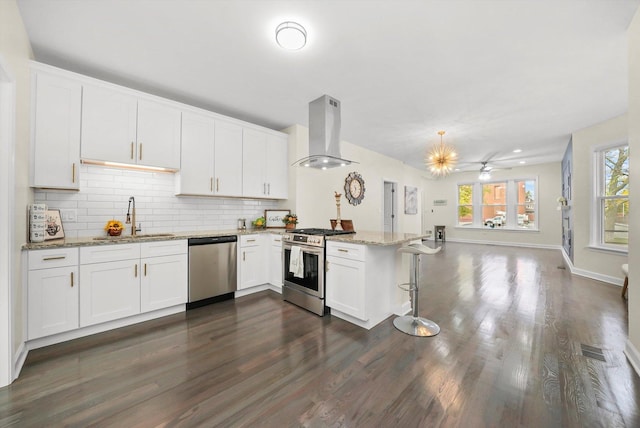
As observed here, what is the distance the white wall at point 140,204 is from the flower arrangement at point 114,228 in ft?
0.75

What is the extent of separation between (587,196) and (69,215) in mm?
7805

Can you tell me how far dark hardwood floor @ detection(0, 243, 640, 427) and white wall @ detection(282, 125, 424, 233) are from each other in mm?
1957

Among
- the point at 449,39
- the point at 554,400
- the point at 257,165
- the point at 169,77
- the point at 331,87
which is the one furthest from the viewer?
the point at 257,165

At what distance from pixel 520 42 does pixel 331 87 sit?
1867 mm

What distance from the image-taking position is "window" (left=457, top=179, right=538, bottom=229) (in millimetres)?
8148

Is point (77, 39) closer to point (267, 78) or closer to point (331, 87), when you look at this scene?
point (267, 78)

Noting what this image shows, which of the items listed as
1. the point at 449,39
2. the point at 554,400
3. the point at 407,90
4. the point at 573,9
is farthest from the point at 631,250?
the point at 407,90

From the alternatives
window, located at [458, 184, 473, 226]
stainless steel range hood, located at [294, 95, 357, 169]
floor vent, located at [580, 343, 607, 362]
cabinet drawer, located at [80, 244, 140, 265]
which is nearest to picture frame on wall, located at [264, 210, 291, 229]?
stainless steel range hood, located at [294, 95, 357, 169]

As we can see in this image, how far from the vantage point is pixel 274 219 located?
421cm

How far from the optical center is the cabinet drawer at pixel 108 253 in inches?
91.6

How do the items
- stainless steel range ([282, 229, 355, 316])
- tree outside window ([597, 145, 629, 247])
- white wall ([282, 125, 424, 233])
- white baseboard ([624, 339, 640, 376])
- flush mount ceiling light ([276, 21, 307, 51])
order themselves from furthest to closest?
white wall ([282, 125, 424, 233]) < tree outside window ([597, 145, 629, 247]) < stainless steel range ([282, 229, 355, 316]) < flush mount ceiling light ([276, 21, 307, 51]) < white baseboard ([624, 339, 640, 376])

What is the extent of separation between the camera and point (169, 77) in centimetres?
285

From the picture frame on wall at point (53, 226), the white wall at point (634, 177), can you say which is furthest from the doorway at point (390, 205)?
the picture frame on wall at point (53, 226)

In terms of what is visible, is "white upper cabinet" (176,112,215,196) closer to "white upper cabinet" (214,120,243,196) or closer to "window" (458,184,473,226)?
"white upper cabinet" (214,120,243,196)
